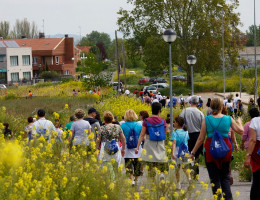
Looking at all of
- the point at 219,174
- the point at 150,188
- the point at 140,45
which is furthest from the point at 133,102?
the point at 140,45

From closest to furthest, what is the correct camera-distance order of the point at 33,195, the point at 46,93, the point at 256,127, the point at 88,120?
the point at 33,195, the point at 256,127, the point at 88,120, the point at 46,93

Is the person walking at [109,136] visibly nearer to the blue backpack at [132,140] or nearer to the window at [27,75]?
the blue backpack at [132,140]

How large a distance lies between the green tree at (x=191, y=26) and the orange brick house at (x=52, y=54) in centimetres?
3433

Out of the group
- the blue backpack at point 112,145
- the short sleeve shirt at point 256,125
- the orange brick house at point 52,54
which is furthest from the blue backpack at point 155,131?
the orange brick house at point 52,54

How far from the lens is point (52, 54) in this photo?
9356 centimetres

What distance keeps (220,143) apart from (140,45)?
177ft

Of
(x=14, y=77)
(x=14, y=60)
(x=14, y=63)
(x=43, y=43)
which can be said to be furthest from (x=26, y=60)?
(x=43, y=43)

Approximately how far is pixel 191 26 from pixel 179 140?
4912 cm

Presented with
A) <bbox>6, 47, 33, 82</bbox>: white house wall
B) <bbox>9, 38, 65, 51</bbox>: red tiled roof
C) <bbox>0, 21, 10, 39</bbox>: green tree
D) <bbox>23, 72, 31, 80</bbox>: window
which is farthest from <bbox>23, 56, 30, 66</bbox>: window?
<bbox>0, 21, 10, 39</bbox>: green tree

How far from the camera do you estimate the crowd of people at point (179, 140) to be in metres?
8.45

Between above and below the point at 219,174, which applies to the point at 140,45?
above

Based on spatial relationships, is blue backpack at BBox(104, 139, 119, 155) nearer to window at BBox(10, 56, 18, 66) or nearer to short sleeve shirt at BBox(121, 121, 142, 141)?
short sleeve shirt at BBox(121, 121, 142, 141)

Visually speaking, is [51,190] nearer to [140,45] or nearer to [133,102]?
[133,102]

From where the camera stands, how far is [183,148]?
10.9 meters
